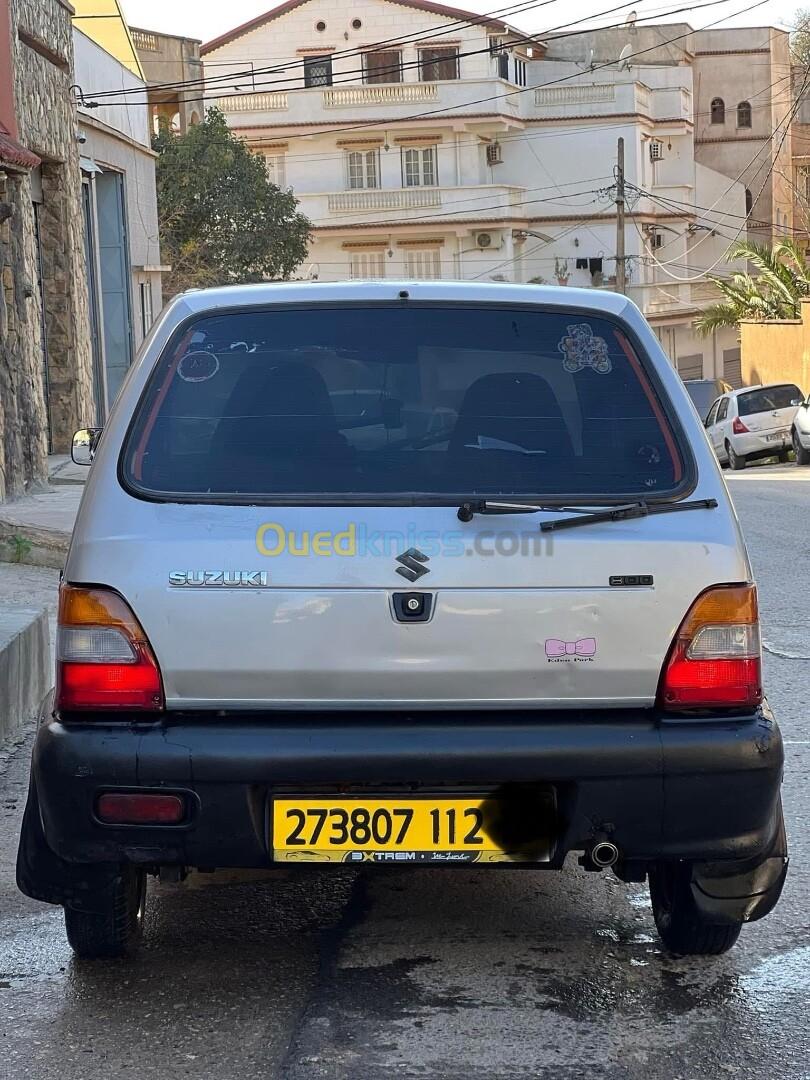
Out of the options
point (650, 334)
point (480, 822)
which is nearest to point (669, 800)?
point (480, 822)

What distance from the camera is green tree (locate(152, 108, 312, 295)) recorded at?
Answer: 39406 mm

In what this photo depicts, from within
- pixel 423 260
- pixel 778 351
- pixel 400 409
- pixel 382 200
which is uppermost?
pixel 382 200

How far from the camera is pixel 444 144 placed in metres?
55.7

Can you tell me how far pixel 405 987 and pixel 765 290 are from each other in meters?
42.3

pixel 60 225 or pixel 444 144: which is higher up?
pixel 444 144

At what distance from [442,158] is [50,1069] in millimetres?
54139

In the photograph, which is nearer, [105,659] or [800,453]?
[105,659]

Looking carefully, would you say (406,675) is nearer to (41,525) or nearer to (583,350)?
(583,350)

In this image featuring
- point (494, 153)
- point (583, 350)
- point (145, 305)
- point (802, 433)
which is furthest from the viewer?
point (494, 153)

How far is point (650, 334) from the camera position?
410cm

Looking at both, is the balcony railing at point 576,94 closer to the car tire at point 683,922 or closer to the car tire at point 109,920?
the car tire at point 683,922

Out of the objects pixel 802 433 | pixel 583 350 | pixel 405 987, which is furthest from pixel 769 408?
pixel 405 987

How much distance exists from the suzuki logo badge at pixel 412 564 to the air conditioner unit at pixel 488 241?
5257 cm

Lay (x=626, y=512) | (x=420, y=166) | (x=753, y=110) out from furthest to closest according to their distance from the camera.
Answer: (x=753, y=110) < (x=420, y=166) < (x=626, y=512)
